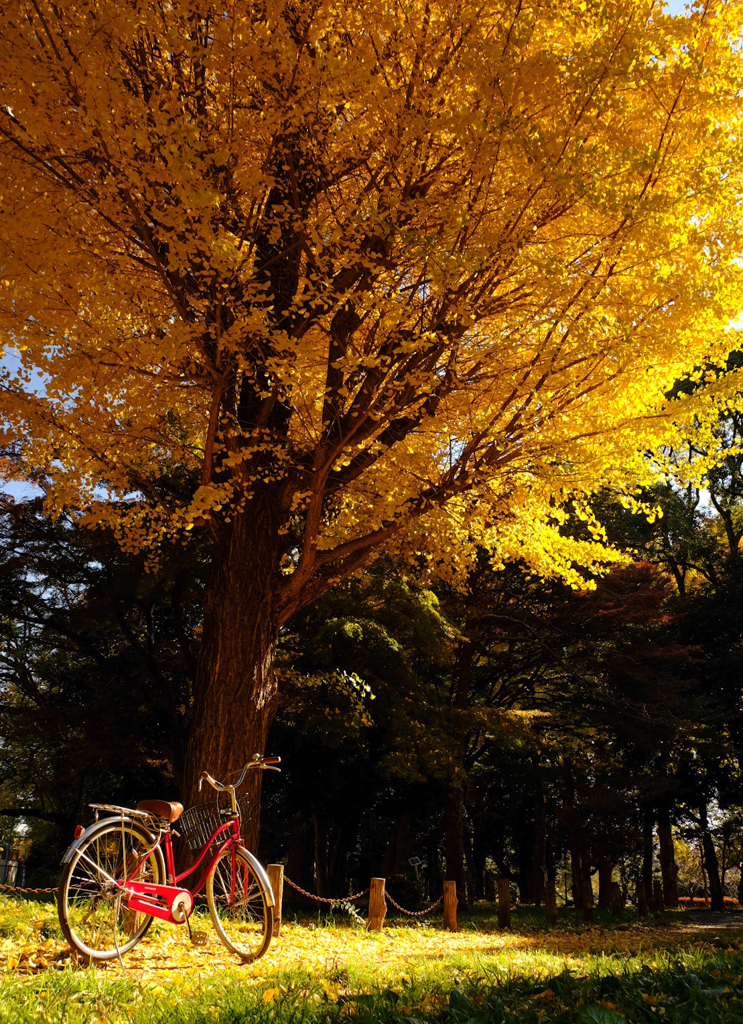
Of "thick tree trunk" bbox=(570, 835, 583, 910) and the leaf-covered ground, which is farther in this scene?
"thick tree trunk" bbox=(570, 835, 583, 910)

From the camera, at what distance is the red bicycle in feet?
11.6

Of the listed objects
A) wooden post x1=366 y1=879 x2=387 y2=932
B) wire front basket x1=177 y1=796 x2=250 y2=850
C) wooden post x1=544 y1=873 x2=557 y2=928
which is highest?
wire front basket x1=177 y1=796 x2=250 y2=850

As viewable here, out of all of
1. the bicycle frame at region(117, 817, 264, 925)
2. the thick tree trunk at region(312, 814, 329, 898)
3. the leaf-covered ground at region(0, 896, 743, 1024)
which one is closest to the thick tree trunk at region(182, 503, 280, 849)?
the leaf-covered ground at region(0, 896, 743, 1024)

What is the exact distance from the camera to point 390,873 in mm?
18016

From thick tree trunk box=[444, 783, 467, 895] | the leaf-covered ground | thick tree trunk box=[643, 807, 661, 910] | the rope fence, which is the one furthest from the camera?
thick tree trunk box=[643, 807, 661, 910]

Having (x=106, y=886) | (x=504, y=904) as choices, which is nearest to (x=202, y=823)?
(x=106, y=886)

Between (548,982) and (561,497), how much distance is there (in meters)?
4.49

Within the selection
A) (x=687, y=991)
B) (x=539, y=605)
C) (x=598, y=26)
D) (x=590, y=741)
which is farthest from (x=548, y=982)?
(x=590, y=741)

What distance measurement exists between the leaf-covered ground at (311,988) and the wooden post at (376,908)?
7.66ft

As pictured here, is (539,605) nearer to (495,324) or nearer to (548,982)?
(495,324)

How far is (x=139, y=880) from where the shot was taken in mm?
3848

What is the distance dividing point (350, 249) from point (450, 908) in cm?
767

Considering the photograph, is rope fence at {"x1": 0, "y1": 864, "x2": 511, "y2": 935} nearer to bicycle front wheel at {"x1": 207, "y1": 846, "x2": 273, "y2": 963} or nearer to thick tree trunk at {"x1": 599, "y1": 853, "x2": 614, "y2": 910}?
bicycle front wheel at {"x1": 207, "y1": 846, "x2": 273, "y2": 963}

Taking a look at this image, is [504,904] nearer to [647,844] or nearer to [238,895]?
[238,895]
